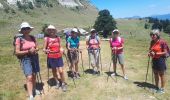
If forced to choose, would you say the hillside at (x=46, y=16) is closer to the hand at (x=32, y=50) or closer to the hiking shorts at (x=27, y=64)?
the hiking shorts at (x=27, y=64)

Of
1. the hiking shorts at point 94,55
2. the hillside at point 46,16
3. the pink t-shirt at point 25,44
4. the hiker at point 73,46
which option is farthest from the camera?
the hillside at point 46,16

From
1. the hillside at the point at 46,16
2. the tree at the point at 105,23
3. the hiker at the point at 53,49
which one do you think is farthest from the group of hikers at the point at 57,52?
the tree at the point at 105,23

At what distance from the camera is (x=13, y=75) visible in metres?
20.1

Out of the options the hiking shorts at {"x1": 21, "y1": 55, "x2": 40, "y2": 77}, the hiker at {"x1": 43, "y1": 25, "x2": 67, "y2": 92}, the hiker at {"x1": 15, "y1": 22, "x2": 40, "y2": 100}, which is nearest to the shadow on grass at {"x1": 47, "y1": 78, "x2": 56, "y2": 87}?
the hiker at {"x1": 43, "y1": 25, "x2": 67, "y2": 92}

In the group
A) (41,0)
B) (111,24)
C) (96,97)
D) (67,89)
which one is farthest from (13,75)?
(41,0)

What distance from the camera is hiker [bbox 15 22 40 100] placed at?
1348 centimetres

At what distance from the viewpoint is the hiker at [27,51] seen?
1348cm

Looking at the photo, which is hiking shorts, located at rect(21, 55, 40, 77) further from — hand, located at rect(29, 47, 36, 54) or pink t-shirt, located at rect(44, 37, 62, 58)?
pink t-shirt, located at rect(44, 37, 62, 58)

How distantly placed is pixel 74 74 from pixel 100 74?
1575mm

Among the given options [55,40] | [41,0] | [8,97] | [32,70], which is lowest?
[8,97]

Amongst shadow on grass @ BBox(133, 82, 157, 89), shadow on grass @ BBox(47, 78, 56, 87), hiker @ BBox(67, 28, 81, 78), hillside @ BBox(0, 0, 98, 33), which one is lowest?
shadow on grass @ BBox(133, 82, 157, 89)

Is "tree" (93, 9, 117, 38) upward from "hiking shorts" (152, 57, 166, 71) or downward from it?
upward

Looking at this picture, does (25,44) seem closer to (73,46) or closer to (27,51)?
(27,51)

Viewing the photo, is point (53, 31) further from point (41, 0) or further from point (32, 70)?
point (41, 0)
